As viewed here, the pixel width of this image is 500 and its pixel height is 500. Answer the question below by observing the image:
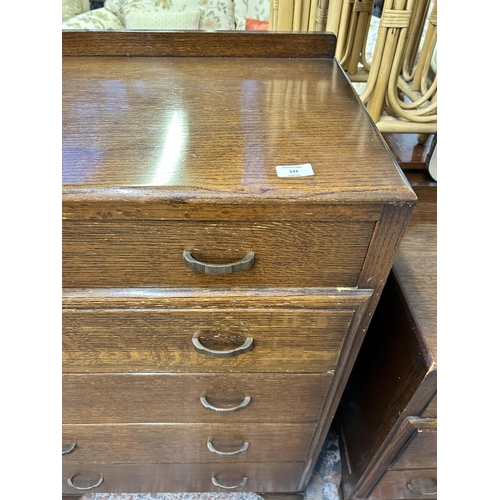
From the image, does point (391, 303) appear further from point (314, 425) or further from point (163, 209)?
point (163, 209)

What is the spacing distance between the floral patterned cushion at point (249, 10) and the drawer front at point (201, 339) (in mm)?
1513

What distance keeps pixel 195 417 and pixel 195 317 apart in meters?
0.25

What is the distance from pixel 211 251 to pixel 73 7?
155 cm

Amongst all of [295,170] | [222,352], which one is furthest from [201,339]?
[295,170]

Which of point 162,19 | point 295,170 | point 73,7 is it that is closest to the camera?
point 295,170

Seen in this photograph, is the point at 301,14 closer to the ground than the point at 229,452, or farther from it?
farther from it

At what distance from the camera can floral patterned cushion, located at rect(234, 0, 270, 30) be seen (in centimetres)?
170

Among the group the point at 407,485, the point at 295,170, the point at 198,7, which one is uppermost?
the point at 198,7

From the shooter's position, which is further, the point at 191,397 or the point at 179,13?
the point at 179,13

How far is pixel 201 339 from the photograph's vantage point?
569 millimetres

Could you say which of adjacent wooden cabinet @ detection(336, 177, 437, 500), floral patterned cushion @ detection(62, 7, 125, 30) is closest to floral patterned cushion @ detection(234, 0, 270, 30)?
floral patterned cushion @ detection(62, 7, 125, 30)

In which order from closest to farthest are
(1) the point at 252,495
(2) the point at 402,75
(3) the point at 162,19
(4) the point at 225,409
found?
1. (4) the point at 225,409
2. (2) the point at 402,75
3. (1) the point at 252,495
4. (3) the point at 162,19

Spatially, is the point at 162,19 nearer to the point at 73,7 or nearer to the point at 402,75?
the point at 73,7
